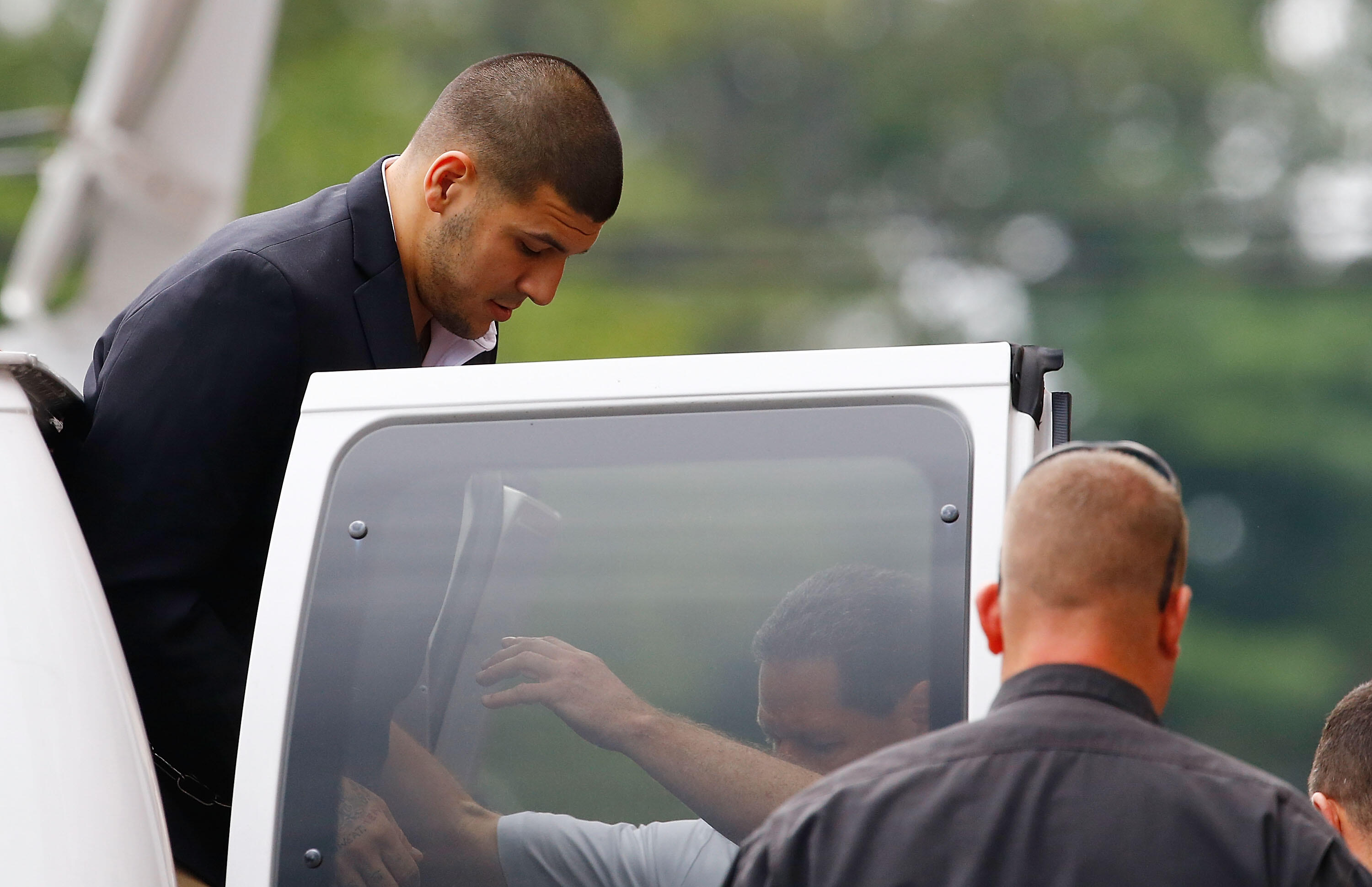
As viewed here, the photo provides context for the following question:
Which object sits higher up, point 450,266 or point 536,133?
point 536,133

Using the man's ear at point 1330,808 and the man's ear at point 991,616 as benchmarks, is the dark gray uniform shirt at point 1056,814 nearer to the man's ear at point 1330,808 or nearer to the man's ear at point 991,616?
the man's ear at point 991,616

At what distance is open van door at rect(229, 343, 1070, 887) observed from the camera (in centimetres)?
188

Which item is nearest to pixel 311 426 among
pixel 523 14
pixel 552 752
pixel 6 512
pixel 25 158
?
pixel 6 512

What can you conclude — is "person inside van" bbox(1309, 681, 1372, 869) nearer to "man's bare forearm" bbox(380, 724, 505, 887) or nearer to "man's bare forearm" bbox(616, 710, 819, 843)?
"man's bare forearm" bbox(616, 710, 819, 843)

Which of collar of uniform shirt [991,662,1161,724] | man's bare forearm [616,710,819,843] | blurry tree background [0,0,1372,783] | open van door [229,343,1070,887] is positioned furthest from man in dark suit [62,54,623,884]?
blurry tree background [0,0,1372,783]

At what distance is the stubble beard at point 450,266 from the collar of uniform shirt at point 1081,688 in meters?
1.23

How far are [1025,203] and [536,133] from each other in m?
13.9

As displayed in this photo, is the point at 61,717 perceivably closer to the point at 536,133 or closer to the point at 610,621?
the point at 610,621

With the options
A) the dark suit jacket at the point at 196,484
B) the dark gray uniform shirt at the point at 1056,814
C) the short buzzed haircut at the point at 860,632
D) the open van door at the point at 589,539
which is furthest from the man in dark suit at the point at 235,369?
the dark gray uniform shirt at the point at 1056,814

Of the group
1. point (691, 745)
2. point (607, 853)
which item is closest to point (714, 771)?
point (691, 745)

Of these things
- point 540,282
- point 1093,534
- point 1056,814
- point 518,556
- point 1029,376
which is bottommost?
point 1056,814

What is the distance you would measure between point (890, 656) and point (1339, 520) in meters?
13.1

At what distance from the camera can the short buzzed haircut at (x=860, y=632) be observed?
6.01 feet

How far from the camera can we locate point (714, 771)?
73.5 inches
